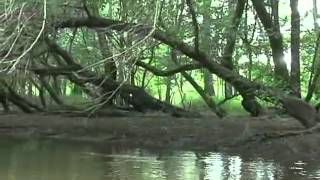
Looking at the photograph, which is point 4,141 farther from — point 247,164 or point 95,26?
point 247,164

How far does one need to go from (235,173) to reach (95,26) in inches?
205

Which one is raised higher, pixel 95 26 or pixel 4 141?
pixel 95 26

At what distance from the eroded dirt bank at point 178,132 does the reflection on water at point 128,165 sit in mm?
781

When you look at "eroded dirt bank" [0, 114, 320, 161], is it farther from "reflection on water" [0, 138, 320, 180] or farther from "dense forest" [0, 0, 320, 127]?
"reflection on water" [0, 138, 320, 180]

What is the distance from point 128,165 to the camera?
12.5 metres

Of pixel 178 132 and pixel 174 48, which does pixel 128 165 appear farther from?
pixel 178 132

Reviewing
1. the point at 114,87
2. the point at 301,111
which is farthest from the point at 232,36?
the point at 114,87

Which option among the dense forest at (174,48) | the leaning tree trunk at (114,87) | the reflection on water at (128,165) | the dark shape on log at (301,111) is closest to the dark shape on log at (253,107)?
the dense forest at (174,48)

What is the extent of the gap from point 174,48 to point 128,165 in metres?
3.56

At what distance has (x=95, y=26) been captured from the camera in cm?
1485

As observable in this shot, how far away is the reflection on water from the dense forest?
1.40 m

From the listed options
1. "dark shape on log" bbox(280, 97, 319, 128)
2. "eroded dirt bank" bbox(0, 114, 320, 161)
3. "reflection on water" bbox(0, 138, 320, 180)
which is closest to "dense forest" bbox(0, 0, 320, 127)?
"dark shape on log" bbox(280, 97, 319, 128)

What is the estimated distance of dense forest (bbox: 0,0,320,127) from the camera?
12297 millimetres

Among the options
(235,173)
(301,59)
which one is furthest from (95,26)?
(301,59)
